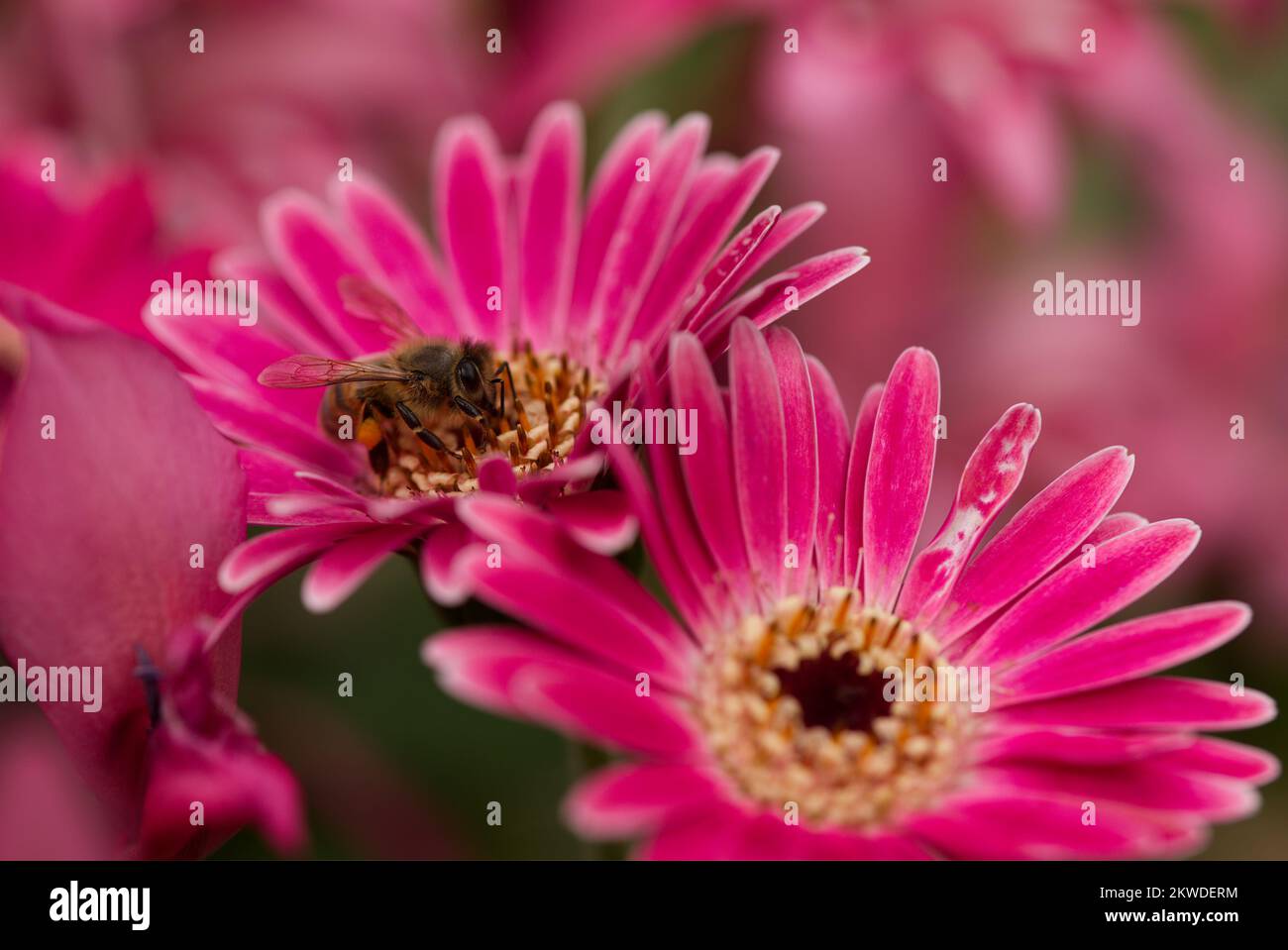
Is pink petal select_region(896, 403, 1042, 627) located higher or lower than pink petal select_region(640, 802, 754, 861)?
higher

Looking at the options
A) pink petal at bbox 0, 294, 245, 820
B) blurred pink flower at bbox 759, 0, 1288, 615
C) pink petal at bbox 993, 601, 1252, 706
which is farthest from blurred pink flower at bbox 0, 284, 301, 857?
blurred pink flower at bbox 759, 0, 1288, 615

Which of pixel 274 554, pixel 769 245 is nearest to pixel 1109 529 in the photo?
pixel 769 245

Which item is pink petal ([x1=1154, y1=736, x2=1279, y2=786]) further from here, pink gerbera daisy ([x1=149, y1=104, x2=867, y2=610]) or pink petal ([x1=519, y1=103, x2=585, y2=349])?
pink petal ([x1=519, y1=103, x2=585, y2=349])

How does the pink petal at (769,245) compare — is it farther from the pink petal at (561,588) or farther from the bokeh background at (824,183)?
the bokeh background at (824,183)

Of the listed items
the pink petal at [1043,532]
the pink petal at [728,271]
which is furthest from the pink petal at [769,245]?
the pink petal at [1043,532]

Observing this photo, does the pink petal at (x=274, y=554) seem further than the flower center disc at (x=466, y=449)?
No

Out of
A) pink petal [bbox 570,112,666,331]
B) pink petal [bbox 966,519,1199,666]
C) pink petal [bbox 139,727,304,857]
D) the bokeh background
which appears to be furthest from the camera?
the bokeh background

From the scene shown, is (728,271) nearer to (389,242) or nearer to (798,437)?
(798,437)
